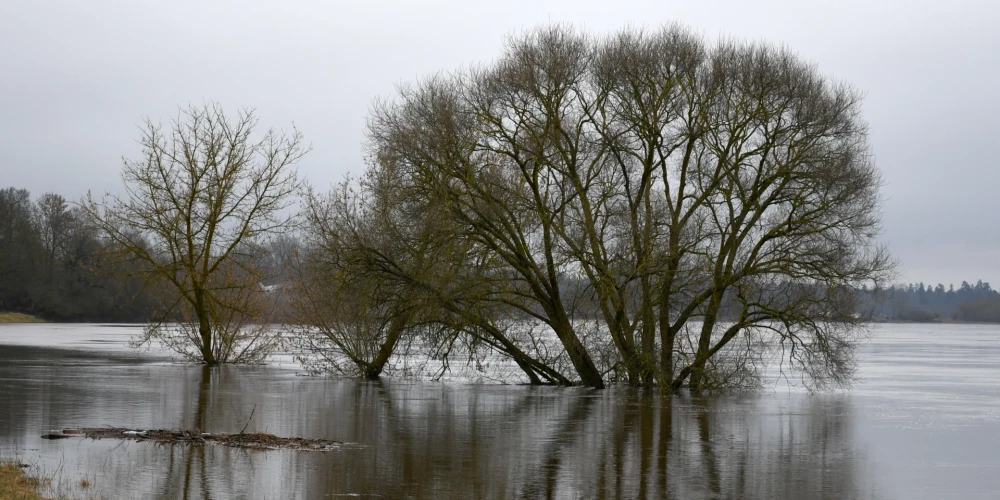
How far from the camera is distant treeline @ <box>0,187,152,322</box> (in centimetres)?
10106

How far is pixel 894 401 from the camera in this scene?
32.5m

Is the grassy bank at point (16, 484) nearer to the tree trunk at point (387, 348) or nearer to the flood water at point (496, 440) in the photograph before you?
the flood water at point (496, 440)

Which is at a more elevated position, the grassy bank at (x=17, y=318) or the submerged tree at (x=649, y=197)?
the submerged tree at (x=649, y=197)

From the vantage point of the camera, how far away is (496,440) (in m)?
19.3

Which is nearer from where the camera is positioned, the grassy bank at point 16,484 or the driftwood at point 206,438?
the grassy bank at point 16,484

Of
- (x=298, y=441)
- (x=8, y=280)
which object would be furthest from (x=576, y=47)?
(x=8, y=280)

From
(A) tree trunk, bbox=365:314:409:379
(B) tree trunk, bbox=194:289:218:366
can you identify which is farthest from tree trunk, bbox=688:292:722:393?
(B) tree trunk, bbox=194:289:218:366

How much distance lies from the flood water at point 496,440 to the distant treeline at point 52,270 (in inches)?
2820

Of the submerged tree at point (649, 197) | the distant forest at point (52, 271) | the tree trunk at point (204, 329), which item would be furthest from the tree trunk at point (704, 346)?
the distant forest at point (52, 271)

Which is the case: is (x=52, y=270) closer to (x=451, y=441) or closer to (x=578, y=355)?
(x=578, y=355)

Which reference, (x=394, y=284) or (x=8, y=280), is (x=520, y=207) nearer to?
(x=394, y=284)

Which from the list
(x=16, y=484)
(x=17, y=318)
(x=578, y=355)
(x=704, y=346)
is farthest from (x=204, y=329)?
(x=17, y=318)

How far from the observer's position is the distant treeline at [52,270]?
101 m

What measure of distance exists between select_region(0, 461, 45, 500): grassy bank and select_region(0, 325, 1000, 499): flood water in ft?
1.36
